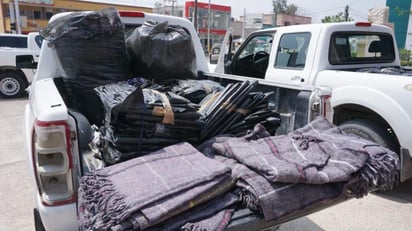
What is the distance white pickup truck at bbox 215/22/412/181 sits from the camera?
3.56m

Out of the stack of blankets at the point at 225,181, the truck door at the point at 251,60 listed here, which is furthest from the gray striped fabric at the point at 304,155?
the truck door at the point at 251,60

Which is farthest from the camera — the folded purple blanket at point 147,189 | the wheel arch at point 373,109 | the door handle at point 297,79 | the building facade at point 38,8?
the building facade at point 38,8

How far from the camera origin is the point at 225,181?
166cm

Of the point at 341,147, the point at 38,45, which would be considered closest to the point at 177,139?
the point at 341,147

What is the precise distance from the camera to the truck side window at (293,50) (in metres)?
4.70

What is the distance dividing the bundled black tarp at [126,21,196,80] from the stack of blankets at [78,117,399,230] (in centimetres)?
115

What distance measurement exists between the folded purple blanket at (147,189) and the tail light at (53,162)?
19 cm

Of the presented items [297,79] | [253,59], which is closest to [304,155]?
[297,79]

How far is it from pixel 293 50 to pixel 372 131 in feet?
5.46

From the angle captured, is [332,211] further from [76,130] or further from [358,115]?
[76,130]

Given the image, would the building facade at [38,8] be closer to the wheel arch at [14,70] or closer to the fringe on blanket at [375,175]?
the wheel arch at [14,70]

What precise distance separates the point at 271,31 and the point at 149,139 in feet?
13.0

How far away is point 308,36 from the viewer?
4.64 m

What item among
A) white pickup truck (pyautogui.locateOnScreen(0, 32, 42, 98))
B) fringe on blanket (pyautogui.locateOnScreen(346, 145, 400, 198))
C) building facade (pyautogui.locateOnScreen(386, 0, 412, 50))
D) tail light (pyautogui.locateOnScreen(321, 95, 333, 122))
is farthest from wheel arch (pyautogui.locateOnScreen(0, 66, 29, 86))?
building facade (pyautogui.locateOnScreen(386, 0, 412, 50))
